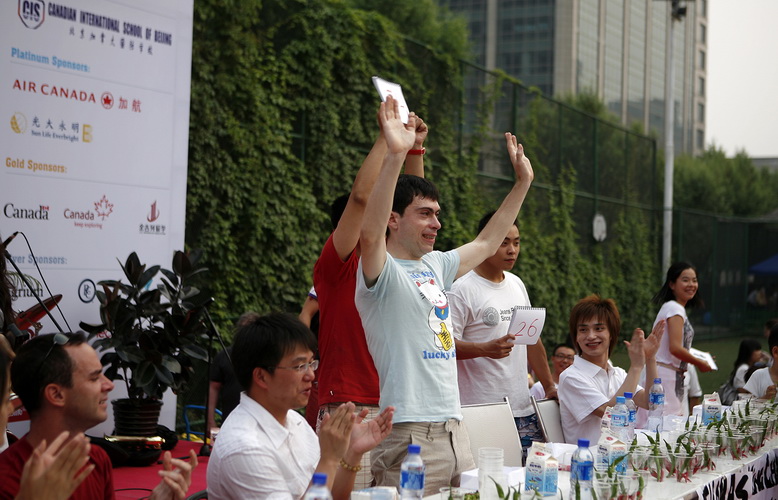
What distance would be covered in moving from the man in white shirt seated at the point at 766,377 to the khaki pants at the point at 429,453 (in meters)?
3.09

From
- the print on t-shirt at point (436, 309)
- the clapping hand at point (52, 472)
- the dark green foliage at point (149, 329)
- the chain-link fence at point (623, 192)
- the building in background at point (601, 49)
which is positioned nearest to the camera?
the clapping hand at point (52, 472)

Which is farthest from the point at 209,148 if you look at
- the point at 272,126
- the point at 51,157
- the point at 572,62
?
the point at 572,62

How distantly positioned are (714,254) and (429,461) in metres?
18.5

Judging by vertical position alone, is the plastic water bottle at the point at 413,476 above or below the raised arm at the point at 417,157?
below

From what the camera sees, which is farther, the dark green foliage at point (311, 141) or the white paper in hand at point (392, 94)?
the dark green foliage at point (311, 141)

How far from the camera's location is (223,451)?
2.60m

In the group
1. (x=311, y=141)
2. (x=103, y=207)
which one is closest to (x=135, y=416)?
(x=103, y=207)

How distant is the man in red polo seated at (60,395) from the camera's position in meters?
2.46

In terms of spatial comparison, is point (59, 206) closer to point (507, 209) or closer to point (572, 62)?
point (507, 209)

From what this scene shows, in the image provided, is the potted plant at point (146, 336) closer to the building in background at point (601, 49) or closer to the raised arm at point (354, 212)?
the raised arm at point (354, 212)

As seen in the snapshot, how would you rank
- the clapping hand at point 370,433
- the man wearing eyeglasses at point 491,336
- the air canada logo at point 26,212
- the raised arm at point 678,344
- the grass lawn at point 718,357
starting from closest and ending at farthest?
the clapping hand at point 370,433
the man wearing eyeglasses at point 491,336
the air canada logo at point 26,212
the raised arm at point 678,344
the grass lawn at point 718,357

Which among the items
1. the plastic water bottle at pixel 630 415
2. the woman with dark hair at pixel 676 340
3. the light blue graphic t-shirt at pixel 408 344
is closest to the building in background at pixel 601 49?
the woman with dark hair at pixel 676 340

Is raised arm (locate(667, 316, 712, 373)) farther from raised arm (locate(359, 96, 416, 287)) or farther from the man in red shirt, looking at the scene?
raised arm (locate(359, 96, 416, 287))

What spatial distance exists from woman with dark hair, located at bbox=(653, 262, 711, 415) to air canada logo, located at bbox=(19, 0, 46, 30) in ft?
14.9
